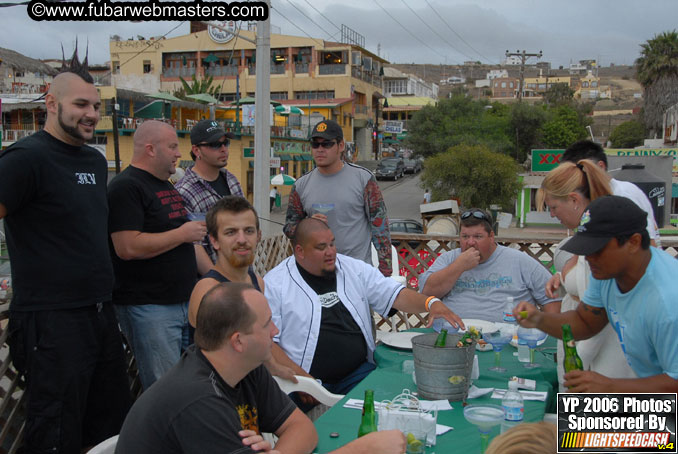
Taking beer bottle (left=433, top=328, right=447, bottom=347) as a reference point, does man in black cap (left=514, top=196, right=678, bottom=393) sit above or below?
above

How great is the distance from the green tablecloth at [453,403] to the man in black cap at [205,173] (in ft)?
5.25

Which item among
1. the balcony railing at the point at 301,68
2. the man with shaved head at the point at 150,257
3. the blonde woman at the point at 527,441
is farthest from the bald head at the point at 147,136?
the balcony railing at the point at 301,68

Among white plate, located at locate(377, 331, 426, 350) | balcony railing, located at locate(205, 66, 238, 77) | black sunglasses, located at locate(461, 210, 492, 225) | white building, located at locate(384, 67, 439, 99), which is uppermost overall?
white building, located at locate(384, 67, 439, 99)

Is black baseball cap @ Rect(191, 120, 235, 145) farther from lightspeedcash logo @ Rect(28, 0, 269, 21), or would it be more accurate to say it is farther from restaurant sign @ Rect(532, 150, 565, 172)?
restaurant sign @ Rect(532, 150, 565, 172)

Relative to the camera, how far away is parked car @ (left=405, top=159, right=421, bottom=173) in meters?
51.4

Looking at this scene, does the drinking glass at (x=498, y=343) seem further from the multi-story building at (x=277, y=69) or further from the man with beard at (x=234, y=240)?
the multi-story building at (x=277, y=69)

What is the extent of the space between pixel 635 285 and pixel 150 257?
252 centimetres

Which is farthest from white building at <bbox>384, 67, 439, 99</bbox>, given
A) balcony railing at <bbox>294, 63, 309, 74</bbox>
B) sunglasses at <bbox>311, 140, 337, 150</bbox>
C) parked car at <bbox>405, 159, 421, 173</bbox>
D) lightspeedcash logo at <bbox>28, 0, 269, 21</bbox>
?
sunglasses at <bbox>311, 140, 337, 150</bbox>

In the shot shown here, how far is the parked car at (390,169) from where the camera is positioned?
46.2 metres

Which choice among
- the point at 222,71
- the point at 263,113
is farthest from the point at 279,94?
the point at 263,113

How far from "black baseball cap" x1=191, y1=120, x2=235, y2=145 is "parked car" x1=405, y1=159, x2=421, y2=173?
47.4 meters

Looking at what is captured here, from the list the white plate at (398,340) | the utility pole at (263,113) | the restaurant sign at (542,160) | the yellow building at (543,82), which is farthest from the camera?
the yellow building at (543,82)

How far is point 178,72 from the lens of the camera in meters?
57.3

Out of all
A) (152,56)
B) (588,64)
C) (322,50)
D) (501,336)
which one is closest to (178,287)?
(501,336)
